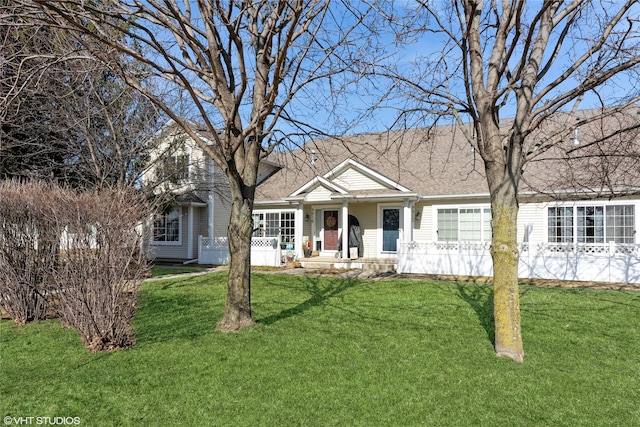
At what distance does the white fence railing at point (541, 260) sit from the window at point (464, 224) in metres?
1.78

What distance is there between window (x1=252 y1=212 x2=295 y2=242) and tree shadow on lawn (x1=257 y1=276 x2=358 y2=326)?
246 inches

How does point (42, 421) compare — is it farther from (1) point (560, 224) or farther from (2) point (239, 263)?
(1) point (560, 224)

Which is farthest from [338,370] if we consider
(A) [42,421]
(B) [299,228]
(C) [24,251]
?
(B) [299,228]

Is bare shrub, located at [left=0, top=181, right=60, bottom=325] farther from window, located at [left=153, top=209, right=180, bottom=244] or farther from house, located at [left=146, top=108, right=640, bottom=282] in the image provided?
window, located at [left=153, top=209, right=180, bottom=244]

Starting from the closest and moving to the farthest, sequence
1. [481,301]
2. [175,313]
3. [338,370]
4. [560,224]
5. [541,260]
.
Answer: [338,370] → [175,313] → [481,301] → [541,260] → [560,224]

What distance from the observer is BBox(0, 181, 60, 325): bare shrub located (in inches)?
281

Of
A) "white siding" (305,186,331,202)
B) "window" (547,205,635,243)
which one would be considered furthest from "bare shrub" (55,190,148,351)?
"window" (547,205,635,243)

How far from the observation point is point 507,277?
5.55 meters

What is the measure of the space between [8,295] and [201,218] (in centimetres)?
1372

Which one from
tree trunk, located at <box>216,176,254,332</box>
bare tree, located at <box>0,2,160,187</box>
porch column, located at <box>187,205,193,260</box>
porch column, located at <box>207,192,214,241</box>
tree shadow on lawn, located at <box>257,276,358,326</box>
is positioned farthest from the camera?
porch column, located at <box>207,192,214,241</box>

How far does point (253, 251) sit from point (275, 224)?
2.19 meters

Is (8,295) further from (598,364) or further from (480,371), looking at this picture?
(598,364)

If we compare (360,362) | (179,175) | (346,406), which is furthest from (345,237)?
(346,406)

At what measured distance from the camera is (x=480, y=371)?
5148 mm
